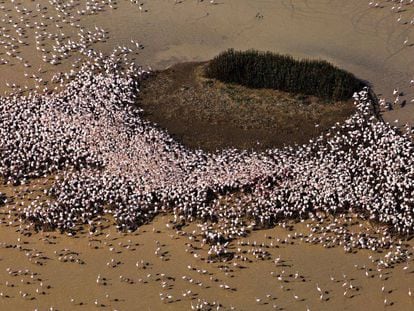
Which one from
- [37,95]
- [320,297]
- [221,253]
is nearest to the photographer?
[320,297]

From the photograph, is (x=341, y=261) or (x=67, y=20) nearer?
(x=341, y=261)

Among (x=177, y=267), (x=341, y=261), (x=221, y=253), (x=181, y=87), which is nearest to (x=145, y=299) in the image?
(x=177, y=267)

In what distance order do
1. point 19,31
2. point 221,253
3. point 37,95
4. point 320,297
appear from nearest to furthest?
point 320,297, point 221,253, point 37,95, point 19,31

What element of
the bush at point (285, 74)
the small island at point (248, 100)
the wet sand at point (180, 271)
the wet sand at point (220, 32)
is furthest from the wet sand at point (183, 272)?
the wet sand at point (220, 32)

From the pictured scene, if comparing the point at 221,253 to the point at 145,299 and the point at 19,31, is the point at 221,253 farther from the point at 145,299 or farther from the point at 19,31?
the point at 19,31

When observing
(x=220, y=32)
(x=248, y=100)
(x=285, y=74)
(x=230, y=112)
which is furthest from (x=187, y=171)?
(x=220, y=32)

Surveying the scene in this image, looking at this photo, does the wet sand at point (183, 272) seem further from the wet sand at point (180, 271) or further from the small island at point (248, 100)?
the small island at point (248, 100)

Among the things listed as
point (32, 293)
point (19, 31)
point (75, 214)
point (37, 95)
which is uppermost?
point (19, 31)

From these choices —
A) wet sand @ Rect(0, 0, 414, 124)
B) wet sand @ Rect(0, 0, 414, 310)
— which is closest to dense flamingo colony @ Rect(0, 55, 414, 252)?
wet sand @ Rect(0, 0, 414, 310)
